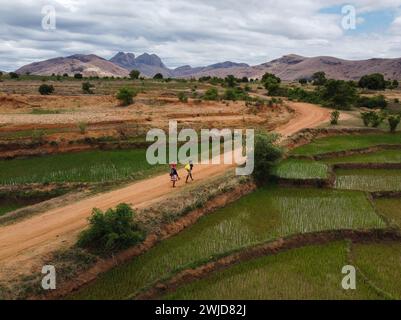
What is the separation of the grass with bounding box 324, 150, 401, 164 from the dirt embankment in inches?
513

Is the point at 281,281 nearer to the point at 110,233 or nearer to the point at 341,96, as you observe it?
the point at 110,233

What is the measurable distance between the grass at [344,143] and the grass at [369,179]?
430 cm

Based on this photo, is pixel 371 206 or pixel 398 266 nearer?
pixel 398 266

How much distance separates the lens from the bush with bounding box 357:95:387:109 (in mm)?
Answer: 64200

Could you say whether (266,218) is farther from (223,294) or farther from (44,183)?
(44,183)

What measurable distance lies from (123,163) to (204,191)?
8603 millimetres

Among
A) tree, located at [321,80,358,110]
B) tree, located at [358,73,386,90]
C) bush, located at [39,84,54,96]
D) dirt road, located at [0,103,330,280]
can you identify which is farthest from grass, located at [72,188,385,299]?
tree, located at [358,73,386,90]

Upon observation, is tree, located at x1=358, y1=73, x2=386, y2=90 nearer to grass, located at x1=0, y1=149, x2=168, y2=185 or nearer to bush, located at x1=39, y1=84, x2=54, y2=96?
bush, located at x1=39, y1=84, x2=54, y2=96

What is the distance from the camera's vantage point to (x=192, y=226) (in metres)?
20.4

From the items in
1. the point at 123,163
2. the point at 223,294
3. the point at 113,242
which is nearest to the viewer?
the point at 223,294

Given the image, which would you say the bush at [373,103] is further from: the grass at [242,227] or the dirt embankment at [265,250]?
the dirt embankment at [265,250]

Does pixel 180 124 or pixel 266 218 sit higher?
pixel 180 124

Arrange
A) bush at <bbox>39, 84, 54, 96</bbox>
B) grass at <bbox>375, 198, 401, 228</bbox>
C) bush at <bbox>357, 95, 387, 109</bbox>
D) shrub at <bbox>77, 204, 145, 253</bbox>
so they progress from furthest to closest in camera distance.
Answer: bush at <bbox>357, 95, 387, 109</bbox> < bush at <bbox>39, 84, 54, 96</bbox> < grass at <bbox>375, 198, 401, 228</bbox> < shrub at <bbox>77, 204, 145, 253</bbox>
